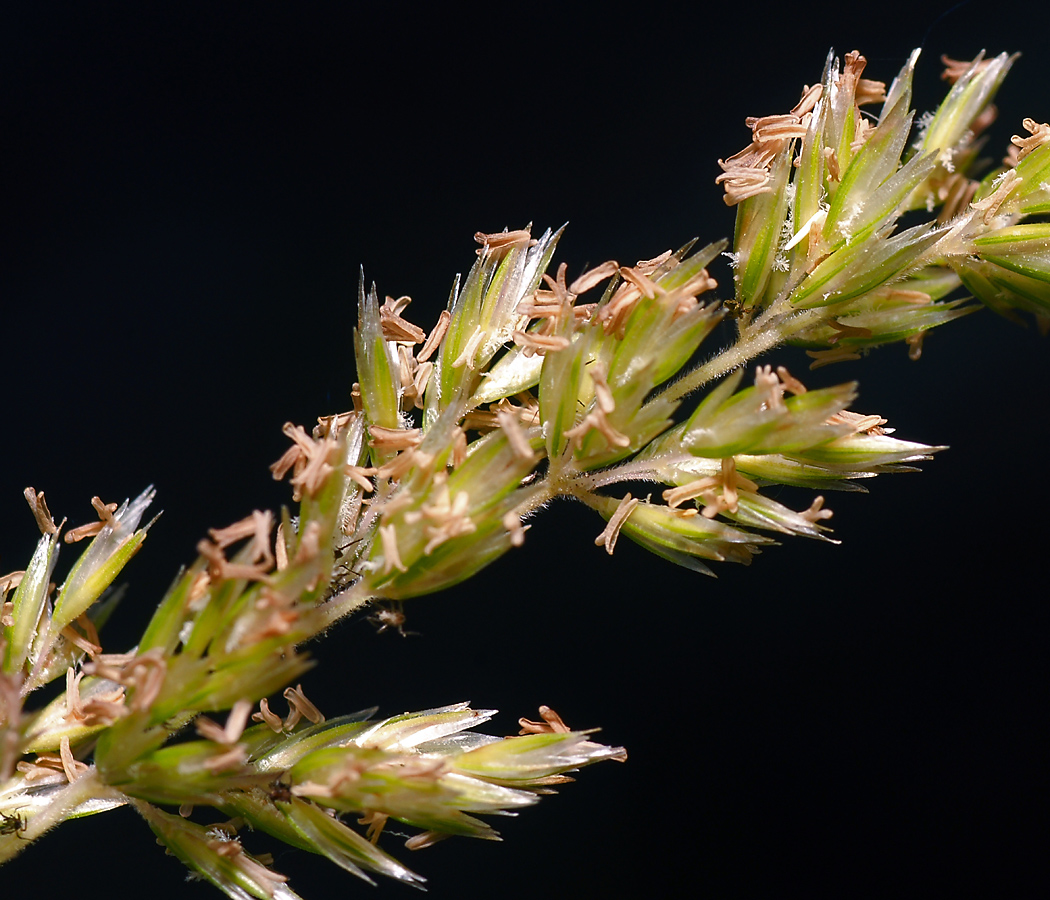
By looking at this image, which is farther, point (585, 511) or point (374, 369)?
point (585, 511)

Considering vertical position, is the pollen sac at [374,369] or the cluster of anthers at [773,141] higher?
the cluster of anthers at [773,141]

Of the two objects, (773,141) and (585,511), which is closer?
(773,141)

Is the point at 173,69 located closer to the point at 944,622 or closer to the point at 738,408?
the point at 738,408

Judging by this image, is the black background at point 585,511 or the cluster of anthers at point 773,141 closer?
the cluster of anthers at point 773,141

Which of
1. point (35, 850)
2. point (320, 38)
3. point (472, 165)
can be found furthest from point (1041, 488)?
point (35, 850)

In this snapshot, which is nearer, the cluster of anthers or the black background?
the cluster of anthers

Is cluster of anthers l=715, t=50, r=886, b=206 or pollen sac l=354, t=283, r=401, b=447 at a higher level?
cluster of anthers l=715, t=50, r=886, b=206

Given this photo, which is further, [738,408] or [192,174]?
[192,174]

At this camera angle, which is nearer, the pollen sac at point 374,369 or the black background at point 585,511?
the pollen sac at point 374,369

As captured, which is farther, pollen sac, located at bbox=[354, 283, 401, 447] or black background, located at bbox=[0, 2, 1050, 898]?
black background, located at bbox=[0, 2, 1050, 898]

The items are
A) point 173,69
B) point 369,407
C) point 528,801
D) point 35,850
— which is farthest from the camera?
point 173,69

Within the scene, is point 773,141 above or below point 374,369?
above
